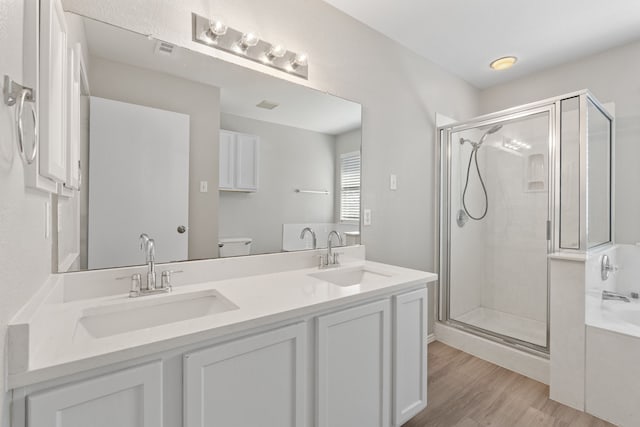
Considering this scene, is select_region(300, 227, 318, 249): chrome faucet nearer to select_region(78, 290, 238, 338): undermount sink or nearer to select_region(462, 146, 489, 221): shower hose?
select_region(78, 290, 238, 338): undermount sink

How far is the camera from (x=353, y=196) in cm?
208

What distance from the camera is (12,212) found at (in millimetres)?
677

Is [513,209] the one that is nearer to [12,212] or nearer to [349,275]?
[349,275]

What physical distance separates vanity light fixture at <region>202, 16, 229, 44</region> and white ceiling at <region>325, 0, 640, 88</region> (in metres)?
0.83

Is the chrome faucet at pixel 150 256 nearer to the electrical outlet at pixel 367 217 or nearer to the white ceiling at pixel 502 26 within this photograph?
the electrical outlet at pixel 367 217

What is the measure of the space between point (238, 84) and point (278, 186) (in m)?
0.58

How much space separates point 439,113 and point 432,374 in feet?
7.04

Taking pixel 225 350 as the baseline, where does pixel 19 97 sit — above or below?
above

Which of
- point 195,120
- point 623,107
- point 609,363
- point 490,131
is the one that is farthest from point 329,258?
point 623,107

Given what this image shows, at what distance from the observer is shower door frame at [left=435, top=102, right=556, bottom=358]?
2.05 m

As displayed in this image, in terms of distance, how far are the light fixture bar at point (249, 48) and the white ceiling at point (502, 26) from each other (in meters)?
0.54

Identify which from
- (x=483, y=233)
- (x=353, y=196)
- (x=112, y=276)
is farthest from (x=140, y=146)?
(x=483, y=233)

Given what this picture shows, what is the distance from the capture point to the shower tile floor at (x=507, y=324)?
2.28 m

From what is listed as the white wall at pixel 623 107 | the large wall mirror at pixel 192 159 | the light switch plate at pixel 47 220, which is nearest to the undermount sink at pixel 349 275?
the large wall mirror at pixel 192 159
